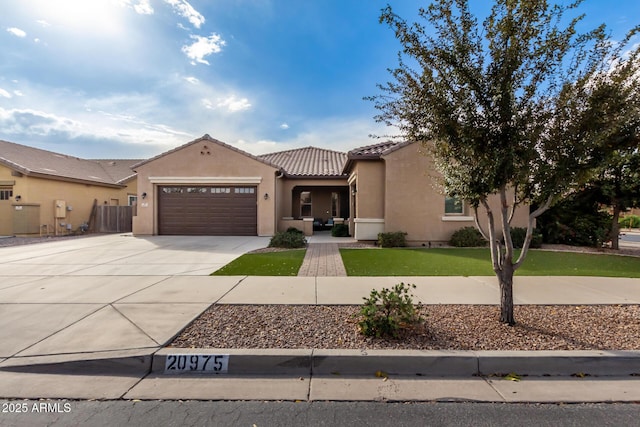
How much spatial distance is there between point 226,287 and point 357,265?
12.6ft

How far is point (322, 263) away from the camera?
9.34 metres

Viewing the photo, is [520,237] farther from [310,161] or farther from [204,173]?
[204,173]

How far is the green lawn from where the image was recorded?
8.05 meters

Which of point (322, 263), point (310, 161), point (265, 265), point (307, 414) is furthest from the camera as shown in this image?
point (310, 161)

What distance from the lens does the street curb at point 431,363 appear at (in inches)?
140

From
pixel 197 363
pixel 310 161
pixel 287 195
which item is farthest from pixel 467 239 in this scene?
pixel 310 161

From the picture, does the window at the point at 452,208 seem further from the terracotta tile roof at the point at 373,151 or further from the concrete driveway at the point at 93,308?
the concrete driveway at the point at 93,308

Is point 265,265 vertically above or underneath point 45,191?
underneath

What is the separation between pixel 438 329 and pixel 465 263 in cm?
571

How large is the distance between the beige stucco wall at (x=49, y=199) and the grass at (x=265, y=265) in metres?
16.0

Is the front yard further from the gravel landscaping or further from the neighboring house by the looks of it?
the neighboring house

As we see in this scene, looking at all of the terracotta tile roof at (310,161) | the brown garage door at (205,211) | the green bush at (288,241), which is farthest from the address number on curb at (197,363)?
the terracotta tile roof at (310,161)

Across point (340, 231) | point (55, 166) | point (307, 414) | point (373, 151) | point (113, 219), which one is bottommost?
point (307, 414)

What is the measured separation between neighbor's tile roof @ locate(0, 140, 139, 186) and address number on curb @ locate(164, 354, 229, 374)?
20.6 m
